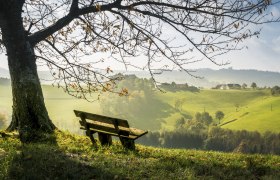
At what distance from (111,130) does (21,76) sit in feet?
13.6

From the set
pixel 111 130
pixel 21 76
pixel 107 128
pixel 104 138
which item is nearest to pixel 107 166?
pixel 111 130

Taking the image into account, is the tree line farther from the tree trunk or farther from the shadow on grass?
the shadow on grass

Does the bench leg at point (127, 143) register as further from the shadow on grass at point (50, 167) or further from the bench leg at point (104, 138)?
the shadow on grass at point (50, 167)

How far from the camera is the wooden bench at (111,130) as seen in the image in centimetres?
1177

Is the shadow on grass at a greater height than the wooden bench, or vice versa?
the wooden bench

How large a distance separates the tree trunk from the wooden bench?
2.02 m

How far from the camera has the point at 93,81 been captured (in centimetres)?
1551

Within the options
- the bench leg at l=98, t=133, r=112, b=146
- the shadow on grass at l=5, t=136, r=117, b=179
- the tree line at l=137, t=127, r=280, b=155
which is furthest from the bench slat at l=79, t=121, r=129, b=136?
the tree line at l=137, t=127, r=280, b=155

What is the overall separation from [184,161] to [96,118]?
3533mm

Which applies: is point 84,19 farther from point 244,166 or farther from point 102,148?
point 244,166

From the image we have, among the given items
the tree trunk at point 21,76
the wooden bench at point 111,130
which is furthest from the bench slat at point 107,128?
the tree trunk at point 21,76

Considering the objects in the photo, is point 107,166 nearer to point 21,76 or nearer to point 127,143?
point 127,143

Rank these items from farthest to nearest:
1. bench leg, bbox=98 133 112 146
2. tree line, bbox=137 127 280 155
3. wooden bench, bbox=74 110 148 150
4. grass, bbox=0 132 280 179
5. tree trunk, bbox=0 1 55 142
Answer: tree line, bbox=137 127 280 155 → tree trunk, bbox=0 1 55 142 → bench leg, bbox=98 133 112 146 → wooden bench, bbox=74 110 148 150 → grass, bbox=0 132 280 179

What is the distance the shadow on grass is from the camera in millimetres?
7699
